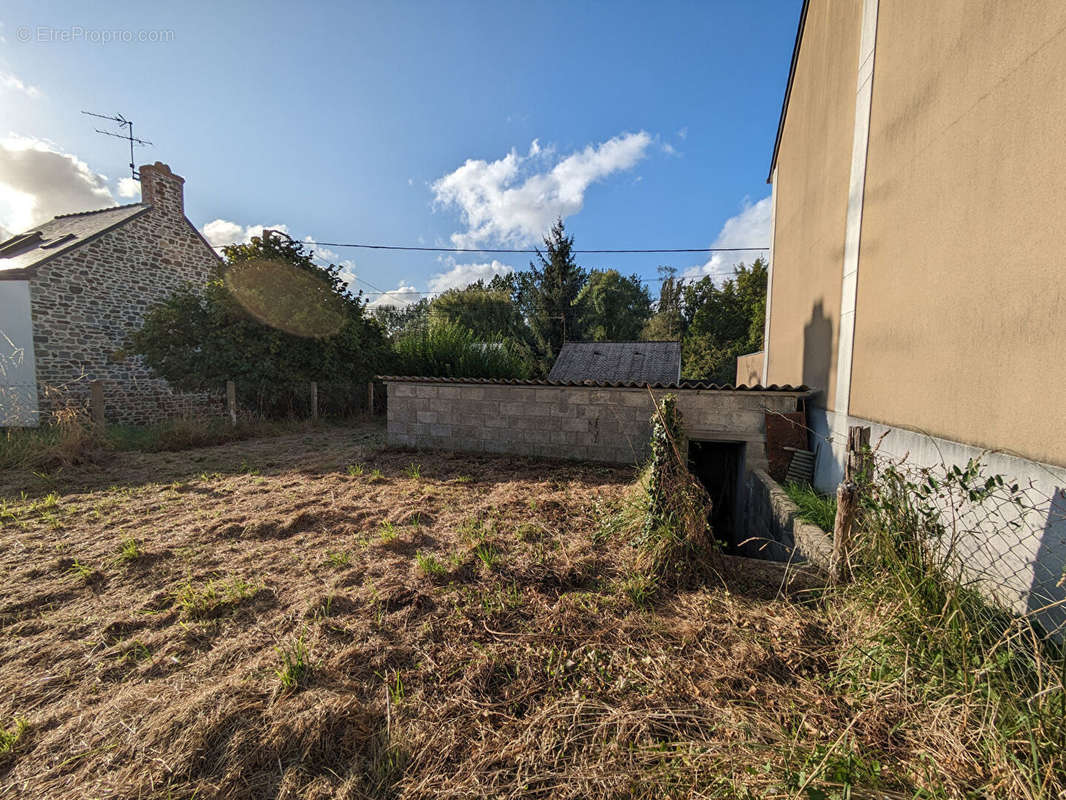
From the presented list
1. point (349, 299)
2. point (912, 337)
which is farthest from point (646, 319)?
point (912, 337)

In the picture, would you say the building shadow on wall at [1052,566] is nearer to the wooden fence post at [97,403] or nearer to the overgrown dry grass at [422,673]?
the overgrown dry grass at [422,673]

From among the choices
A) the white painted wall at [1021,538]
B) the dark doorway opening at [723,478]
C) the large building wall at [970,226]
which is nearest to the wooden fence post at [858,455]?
the white painted wall at [1021,538]

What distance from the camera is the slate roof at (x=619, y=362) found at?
42.9 ft

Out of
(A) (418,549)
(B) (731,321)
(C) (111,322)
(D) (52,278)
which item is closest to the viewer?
(A) (418,549)

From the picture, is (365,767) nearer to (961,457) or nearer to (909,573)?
(909,573)

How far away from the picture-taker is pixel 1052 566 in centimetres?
203

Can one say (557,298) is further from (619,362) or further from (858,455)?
(858,455)

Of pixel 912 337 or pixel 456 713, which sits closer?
pixel 456 713

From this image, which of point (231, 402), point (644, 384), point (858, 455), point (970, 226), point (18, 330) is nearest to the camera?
point (858, 455)

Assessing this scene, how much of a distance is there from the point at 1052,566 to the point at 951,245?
2183mm

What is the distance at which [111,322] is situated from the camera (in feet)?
36.1

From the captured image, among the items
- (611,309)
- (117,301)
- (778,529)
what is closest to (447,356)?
(117,301)

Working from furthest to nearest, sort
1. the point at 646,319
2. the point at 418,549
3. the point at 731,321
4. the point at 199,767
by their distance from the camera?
the point at 646,319
the point at 731,321
the point at 418,549
the point at 199,767

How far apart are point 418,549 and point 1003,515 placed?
12.6ft
